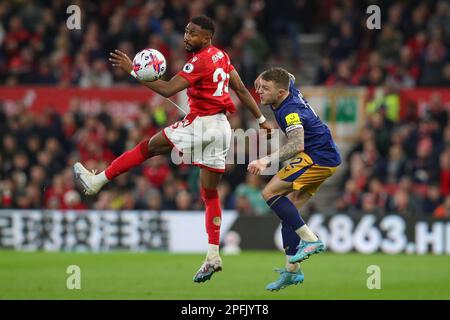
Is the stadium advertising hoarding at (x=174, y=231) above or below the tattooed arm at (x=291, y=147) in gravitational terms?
below

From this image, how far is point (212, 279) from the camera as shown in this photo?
555 inches

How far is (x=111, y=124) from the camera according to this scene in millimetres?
22750

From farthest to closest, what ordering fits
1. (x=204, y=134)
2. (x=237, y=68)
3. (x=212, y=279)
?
(x=237, y=68) → (x=212, y=279) → (x=204, y=134)

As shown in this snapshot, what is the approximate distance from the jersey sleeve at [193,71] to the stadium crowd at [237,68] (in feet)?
28.9

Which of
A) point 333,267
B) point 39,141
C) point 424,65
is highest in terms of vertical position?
point 424,65

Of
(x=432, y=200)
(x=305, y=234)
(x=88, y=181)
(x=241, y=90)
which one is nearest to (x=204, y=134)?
(x=241, y=90)

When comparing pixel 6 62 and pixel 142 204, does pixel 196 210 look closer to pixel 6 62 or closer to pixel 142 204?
pixel 142 204

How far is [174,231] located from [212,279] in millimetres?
6387

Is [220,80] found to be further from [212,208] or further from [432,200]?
[432,200]

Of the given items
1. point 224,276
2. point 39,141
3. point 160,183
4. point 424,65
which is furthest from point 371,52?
point 224,276

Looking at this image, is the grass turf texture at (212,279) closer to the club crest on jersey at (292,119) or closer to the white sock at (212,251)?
the white sock at (212,251)

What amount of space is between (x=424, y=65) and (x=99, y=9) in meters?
7.90

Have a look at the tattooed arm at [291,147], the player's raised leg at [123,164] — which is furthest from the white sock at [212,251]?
the tattooed arm at [291,147]

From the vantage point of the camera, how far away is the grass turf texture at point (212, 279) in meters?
12.1
